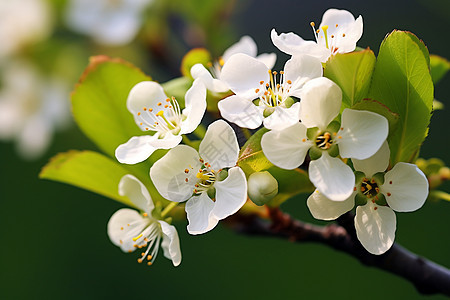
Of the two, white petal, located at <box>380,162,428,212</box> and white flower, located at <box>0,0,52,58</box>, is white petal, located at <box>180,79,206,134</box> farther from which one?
white flower, located at <box>0,0,52,58</box>

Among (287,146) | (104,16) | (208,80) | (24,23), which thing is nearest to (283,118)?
(287,146)

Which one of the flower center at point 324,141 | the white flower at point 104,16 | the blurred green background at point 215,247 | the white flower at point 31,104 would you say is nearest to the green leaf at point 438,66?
the flower center at point 324,141

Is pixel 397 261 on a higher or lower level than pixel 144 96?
lower

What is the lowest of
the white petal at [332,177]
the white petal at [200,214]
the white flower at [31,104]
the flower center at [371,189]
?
the white flower at [31,104]

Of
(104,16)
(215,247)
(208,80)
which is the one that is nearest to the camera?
(208,80)

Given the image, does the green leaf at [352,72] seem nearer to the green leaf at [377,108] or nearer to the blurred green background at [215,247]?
the green leaf at [377,108]

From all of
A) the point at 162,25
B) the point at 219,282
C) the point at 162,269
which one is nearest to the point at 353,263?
the point at 219,282

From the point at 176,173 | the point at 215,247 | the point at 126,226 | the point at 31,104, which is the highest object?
the point at 176,173

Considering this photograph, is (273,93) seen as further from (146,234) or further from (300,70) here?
(146,234)
